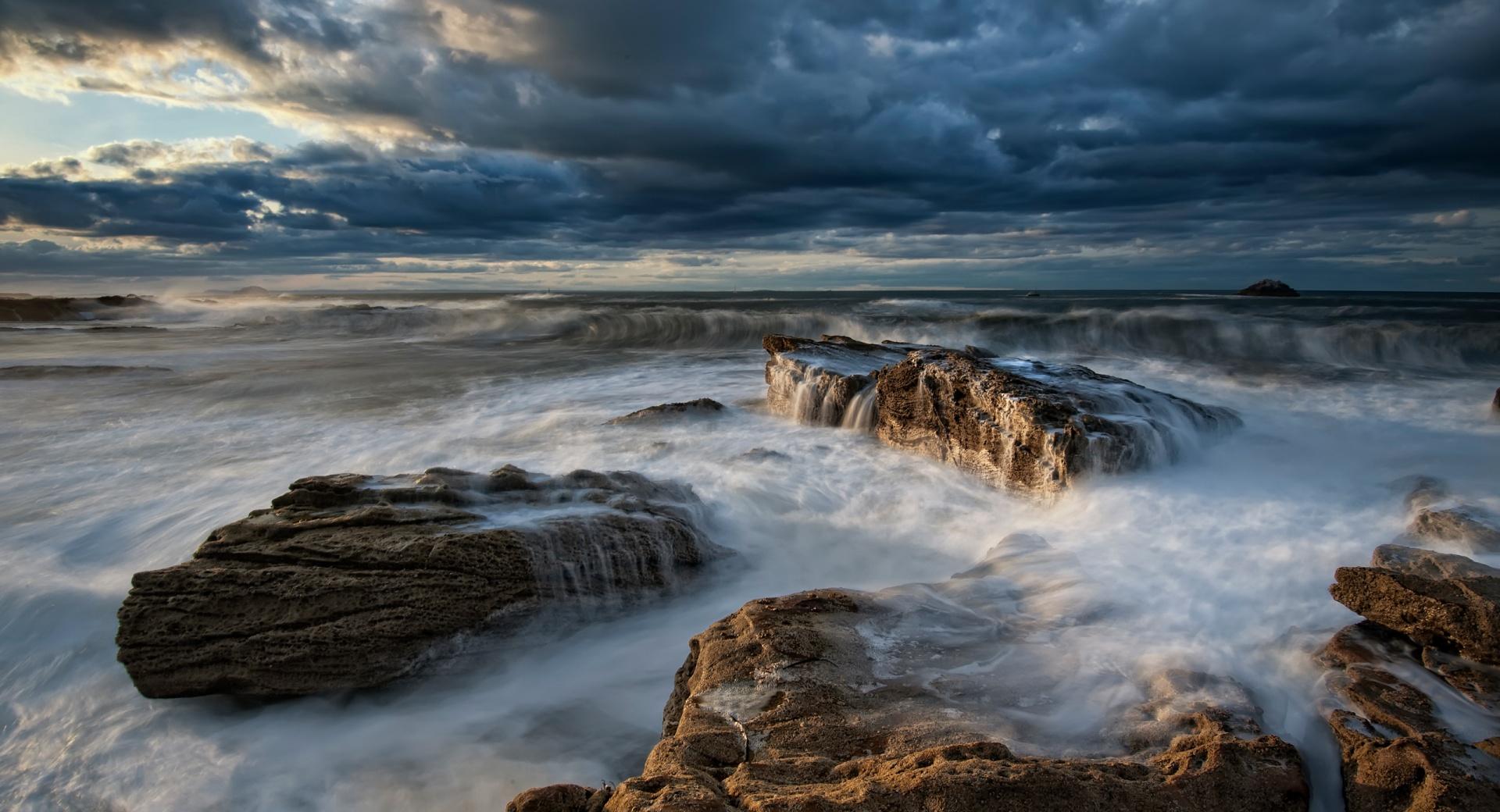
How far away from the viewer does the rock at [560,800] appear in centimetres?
223

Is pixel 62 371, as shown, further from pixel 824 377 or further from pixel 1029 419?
pixel 1029 419

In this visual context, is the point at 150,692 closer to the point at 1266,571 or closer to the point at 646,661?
the point at 646,661

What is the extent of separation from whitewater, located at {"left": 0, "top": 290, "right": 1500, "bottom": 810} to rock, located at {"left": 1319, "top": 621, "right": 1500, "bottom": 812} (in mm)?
111

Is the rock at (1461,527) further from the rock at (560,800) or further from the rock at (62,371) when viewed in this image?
the rock at (62,371)

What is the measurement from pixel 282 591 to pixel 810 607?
259 cm

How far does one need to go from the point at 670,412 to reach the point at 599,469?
196 centimetres

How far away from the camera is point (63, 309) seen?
36281 mm

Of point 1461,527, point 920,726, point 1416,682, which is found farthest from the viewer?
point 1461,527

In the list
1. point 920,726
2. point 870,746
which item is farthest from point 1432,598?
point 870,746

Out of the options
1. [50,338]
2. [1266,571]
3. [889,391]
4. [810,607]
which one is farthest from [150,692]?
[50,338]

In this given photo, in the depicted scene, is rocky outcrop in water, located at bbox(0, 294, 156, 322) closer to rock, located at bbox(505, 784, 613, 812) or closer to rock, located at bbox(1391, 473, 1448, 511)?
rock, located at bbox(505, 784, 613, 812)

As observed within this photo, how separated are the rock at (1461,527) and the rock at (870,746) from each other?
291 centimetres

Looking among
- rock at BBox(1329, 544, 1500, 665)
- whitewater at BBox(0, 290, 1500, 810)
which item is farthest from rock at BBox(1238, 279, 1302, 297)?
rock at BBox(1329, 544, 1500, 665)

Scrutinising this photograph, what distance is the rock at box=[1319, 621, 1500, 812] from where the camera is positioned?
2059mm
